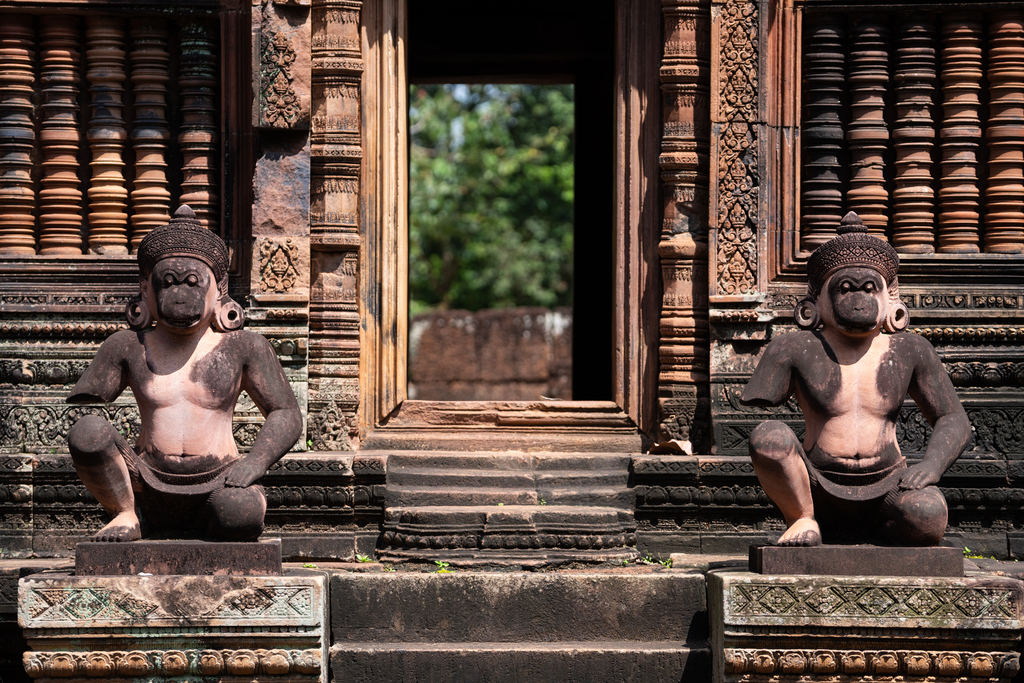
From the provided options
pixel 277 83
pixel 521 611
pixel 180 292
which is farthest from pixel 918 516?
pixel 277 83

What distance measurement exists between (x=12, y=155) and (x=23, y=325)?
3.90 feet

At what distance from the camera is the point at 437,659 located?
577 centimetres

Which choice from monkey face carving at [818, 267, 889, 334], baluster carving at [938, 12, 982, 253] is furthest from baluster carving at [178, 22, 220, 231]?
baluster carving at [938, 12, 982, 253]

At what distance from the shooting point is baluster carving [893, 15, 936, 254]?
7.50 meters

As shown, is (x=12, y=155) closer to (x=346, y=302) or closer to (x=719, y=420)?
(x=346, y=302)

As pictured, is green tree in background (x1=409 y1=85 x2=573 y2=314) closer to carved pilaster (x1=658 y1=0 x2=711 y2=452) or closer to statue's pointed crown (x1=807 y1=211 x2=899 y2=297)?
carved pilaster (x1=658 y1=0 x2=711 y2=452)

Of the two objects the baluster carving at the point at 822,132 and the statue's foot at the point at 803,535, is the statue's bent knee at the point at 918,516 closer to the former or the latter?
the statue's foot at the point at 803,535

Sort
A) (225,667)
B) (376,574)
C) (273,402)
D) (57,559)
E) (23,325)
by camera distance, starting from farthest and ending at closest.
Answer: (23,325) → (57,559) → (376,574) → (273,402) → (225,667)

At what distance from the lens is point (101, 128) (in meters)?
7.59

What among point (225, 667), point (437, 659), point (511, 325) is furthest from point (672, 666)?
point (511, 325)

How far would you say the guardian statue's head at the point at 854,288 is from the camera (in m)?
5.54

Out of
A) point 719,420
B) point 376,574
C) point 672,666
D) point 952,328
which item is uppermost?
point 952,328

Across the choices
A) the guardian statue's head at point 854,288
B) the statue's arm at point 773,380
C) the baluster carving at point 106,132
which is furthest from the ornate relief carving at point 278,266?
the guardian statue's head at point 854,288

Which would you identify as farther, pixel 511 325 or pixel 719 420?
pixel 511 325
